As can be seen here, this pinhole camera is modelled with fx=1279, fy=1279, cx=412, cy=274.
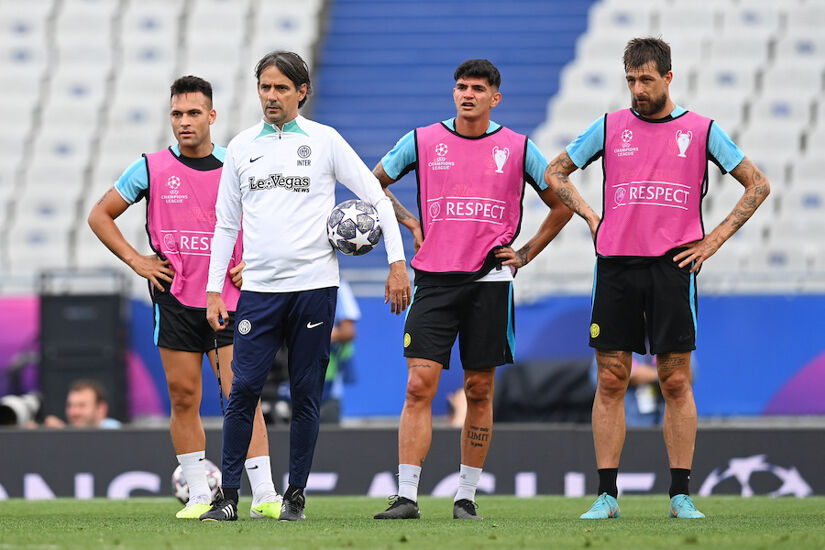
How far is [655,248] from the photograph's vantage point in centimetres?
638

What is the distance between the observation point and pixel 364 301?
38.3ft

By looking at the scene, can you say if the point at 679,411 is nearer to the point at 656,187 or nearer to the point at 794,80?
the point at 656,187

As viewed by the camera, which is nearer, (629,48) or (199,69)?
(629,48)

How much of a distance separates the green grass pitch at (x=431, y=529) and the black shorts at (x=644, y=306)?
2.91 feet

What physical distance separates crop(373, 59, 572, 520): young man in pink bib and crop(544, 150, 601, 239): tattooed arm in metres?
0.12

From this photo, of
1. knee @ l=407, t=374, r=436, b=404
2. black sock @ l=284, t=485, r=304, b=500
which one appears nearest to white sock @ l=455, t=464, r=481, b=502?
knee @ l=407, t=374, r=436, b=404

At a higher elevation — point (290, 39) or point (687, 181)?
point (290, 39)

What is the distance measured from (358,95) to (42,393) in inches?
326

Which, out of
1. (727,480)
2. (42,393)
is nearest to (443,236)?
(727,480)

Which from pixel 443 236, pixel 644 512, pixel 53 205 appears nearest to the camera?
pixel 443 236

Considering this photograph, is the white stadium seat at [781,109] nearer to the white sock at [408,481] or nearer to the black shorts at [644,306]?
the black shorts at [644,306]

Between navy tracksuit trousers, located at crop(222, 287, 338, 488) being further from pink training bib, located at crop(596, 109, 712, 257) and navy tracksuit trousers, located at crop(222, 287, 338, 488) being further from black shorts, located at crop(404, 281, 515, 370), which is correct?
pink training bib, located at crop(596, 109, 712, 257)

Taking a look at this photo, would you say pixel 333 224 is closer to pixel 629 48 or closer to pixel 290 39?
pixel 629 48

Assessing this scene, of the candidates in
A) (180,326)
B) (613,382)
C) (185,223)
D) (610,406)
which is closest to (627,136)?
(613,382)
